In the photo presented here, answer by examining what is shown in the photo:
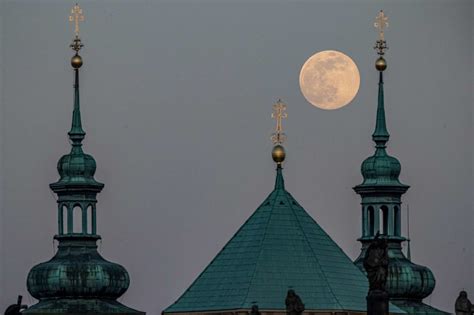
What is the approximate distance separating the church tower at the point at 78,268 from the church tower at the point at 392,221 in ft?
35.2

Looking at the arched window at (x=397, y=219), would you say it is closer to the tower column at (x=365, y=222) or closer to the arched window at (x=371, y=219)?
the arched window at (x=371, y=219)

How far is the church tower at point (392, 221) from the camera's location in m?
171

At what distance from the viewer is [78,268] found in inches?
6772

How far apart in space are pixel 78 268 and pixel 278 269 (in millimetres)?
26645

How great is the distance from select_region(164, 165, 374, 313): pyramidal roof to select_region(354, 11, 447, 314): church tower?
771 inches

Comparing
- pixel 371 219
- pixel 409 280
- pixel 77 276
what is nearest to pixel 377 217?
pixel 371 219

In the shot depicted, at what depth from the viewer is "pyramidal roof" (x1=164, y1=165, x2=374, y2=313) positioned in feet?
476

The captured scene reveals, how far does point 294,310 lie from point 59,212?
56712 millimetres

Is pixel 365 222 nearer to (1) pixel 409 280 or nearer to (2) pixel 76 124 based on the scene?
(1) pixel 409 280

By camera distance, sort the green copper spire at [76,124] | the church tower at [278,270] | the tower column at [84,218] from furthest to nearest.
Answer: the green copper spire at [76,124] → the tower column at [84,218] → the church tower at [278,270]

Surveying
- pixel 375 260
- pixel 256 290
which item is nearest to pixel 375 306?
pixel 375 260

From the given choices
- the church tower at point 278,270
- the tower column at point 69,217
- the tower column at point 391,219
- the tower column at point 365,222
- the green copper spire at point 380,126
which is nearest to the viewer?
the church tower at point 278,270

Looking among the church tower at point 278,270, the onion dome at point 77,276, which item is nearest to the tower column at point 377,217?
the onion dome at point 77,276

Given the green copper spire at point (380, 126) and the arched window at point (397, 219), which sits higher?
the green copper spire at point (380, 126)
